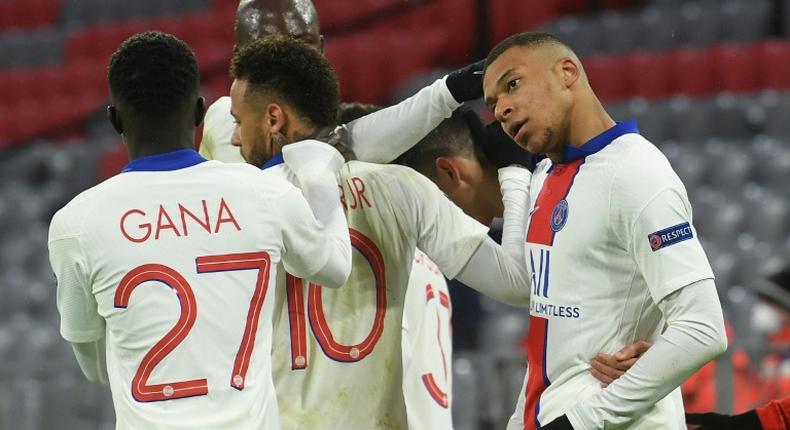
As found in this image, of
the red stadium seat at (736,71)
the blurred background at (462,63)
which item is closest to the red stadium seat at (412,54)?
the blurred background at (462,63)

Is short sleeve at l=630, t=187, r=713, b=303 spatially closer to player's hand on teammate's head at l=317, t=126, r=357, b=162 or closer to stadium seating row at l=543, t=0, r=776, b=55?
player's hand on teammate's head at l=317, t=126, r=357, b=162

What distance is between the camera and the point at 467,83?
2.99 m

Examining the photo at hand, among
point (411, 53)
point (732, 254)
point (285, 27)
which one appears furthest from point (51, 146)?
point (285, 27)

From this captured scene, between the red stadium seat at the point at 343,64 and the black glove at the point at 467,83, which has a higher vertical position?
the black glove at the point at 467,83

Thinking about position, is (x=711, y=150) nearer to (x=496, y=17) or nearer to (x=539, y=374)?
(x=496, y=17)

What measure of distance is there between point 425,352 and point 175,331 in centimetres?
126

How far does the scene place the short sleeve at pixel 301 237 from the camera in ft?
8.83

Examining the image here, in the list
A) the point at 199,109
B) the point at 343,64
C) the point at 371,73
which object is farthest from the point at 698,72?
the point at 199,109

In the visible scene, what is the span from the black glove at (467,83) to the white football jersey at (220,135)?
0.80 meters

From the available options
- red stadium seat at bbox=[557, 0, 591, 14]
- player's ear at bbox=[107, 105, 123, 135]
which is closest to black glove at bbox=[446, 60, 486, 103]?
player's ear at bbox=[107, 105, 123, 135]

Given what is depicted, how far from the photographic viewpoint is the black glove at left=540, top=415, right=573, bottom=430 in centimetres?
269

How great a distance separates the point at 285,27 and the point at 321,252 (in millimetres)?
1074

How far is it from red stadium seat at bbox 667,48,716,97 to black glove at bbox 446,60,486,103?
24.1 feet

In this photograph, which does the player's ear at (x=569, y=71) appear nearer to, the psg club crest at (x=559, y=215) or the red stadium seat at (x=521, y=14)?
the psg club crest at (x=559, y=215)
